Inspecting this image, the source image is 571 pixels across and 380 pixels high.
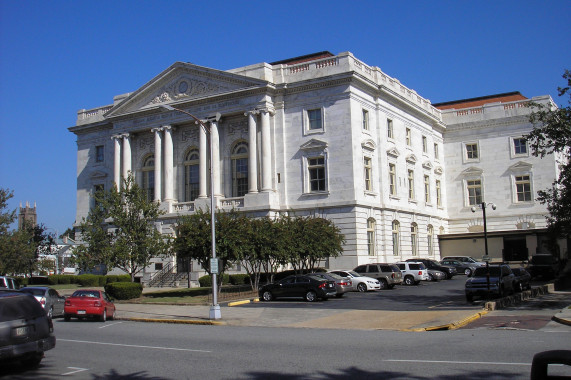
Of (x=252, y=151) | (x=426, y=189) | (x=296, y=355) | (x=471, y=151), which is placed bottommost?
(x=296, y=355)

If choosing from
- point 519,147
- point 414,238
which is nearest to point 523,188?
point 519,147

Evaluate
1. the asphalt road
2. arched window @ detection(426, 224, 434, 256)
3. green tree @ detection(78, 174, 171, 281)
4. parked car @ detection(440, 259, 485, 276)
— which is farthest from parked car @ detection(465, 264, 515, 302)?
arched window @ detection(426, 224, 434, 256)

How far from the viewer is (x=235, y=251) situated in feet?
117

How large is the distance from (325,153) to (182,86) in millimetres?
16326

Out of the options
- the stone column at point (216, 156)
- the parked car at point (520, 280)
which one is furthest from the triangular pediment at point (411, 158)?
the parked car at point (520, 280)

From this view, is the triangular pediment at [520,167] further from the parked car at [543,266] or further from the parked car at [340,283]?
the parked car at [340,283]

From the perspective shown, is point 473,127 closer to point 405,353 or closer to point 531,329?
point 531,329

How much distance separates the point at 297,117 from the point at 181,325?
29.8 m

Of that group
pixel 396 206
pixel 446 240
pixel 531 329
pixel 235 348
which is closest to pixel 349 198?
pixel 396 206

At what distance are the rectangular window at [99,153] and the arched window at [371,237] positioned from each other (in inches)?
1222

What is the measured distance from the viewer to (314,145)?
49.7 m

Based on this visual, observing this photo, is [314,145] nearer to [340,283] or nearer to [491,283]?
[340,283]

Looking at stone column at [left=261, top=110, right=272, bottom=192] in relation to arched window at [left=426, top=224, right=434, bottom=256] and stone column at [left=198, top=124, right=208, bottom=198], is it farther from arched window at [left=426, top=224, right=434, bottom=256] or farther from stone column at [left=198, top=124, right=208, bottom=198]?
Answer: arched window at [left=426, top=224, right=434, bottom=256]

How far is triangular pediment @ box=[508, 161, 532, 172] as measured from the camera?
2419 inches
